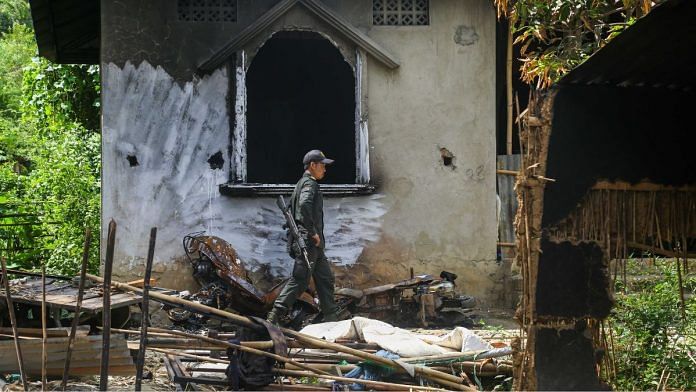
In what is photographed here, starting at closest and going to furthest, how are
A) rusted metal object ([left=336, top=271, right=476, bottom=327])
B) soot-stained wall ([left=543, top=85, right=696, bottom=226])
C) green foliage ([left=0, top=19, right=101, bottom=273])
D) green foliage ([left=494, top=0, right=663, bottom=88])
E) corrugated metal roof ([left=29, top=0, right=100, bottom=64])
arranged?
soot-stained wall ([left=543, top=85, right=696, bottom=226]), green foliage ([left=494, top=0, right=663, bottom=88]), rusted metal object ([left=336, top=271, right=476, bottom=327]), corrugated metal roof ([left=29, top=0, right=100, bottom=64]), green foliage ([left=0, top=19, right=101, bottom=273])

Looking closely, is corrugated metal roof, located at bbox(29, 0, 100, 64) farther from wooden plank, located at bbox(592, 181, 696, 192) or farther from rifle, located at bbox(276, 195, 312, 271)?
wooden plank, located at bbox(592, 181, 696, 192)

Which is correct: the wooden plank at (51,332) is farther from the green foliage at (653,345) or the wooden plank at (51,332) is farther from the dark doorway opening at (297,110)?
the dark doorway opening at (297,110)

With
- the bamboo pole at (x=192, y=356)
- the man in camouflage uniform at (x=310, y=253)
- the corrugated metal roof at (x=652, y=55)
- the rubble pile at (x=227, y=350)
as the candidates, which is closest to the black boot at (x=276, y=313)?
the man in camouflage uniform at (x=310, y=253)

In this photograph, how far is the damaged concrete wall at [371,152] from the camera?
37.0 feet

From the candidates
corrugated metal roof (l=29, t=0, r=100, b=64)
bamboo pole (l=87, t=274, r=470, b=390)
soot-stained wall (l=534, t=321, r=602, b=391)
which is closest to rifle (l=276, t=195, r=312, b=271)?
bamboo pole (l=87, t=274, r=470, b=390)

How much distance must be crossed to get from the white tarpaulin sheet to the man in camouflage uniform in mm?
1797

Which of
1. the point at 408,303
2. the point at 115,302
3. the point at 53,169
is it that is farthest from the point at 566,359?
the point at 53,169

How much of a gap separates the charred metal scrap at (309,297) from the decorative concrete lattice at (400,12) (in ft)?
10.7

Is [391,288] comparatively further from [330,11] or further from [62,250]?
[62,250]

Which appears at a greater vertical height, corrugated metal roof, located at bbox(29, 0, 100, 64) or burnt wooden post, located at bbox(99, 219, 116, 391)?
corrugated metal roof, located at bbox(29, 0, 100, 64)

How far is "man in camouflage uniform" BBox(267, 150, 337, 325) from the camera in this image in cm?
1031

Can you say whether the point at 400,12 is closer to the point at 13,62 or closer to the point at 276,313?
the point at 276,313

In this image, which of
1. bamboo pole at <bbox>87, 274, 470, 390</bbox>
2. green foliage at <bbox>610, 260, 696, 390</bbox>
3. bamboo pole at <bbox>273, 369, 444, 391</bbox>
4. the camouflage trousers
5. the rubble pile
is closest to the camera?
bamboo pole at <bbox>87, 274, 470, 390</bbox>

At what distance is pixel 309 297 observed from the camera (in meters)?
10.8
